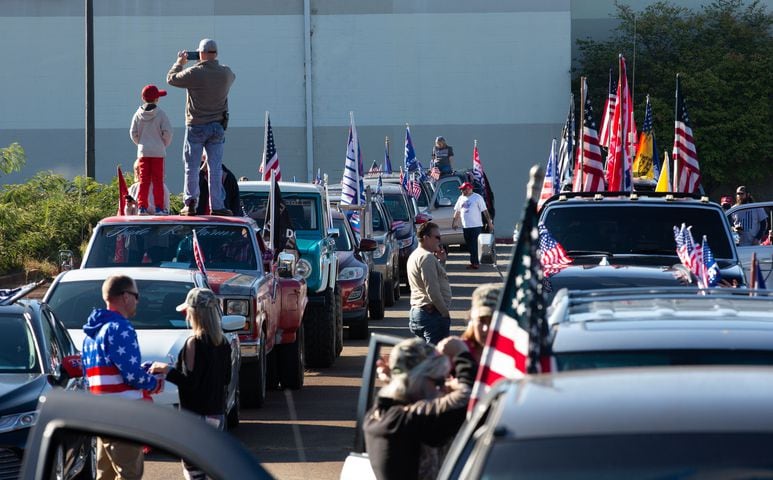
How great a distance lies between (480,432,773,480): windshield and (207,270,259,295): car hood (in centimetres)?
901

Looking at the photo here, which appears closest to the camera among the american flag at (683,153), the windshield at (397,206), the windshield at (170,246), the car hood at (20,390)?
the car hood at (20,390)

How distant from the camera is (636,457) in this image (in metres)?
3.65

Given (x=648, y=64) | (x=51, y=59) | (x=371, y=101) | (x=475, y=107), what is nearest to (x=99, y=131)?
(x=51, y=59)

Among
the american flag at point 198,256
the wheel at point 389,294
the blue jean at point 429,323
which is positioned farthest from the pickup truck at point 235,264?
the wheel at point 389,294

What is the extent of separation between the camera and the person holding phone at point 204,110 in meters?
15.8

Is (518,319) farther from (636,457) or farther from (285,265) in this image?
(285,265)

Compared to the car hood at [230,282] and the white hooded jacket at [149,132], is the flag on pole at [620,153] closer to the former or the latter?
the white hooded jacket at [149,132]

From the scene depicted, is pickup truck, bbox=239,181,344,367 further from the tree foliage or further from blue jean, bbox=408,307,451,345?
the tree foliage

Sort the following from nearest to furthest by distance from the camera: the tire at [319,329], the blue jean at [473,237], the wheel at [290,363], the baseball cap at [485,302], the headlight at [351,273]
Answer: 1. the baseball cap at [485,302]
2. the wheel at [290,363]
3. the tire at [319,329]
4. the headlight at [351,273]
5. the blue jean at [473,237]

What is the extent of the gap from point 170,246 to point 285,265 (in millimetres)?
1551

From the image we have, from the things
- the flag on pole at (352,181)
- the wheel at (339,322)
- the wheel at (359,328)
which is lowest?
the wheel at (359,328)

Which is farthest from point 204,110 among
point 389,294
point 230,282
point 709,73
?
point 709,73

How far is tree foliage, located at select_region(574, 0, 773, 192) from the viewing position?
4725cm

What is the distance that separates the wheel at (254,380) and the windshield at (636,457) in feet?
30.0
